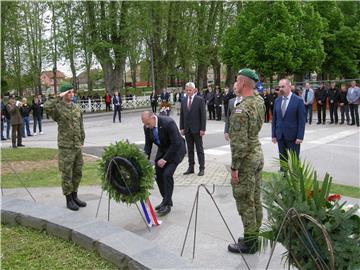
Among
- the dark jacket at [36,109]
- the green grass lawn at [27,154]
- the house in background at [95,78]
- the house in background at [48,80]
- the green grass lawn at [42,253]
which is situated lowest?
the green grass lawn at [42,253]

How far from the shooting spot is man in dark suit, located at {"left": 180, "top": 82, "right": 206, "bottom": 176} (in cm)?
997

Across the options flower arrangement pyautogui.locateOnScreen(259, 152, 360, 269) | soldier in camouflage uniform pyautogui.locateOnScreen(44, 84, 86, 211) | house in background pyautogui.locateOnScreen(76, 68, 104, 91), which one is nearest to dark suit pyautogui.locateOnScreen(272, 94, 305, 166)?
soldier in camouflage uniform pyautogui.locateOnScreen(44, 84, 86, 211)

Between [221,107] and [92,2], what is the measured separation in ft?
58.3

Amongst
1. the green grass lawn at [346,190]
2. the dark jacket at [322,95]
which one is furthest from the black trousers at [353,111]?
the green grass lawn at [346,190]

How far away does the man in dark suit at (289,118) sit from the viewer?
8672 millimetres

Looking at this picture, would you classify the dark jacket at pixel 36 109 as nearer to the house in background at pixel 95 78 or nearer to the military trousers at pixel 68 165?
the military trousers at pixel 68 165

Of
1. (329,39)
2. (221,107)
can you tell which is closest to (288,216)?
(221,107)

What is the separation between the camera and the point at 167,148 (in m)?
6.98

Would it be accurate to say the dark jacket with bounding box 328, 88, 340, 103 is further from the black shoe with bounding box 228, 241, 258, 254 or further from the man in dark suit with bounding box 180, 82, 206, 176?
the black shoe with bounding box 228, 241, 258, 254

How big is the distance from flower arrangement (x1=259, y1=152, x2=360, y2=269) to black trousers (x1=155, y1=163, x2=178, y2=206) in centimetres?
331

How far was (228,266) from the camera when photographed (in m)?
5.02

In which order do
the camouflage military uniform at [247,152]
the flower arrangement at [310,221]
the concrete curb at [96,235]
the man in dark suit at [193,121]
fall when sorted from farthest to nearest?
the man in dark suit at [193,121] < the camouflage military uniform at [247,152] < the concrete curb at [96,235] < the flower arrangement at [310,221]

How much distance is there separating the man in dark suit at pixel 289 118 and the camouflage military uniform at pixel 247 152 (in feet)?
11.7

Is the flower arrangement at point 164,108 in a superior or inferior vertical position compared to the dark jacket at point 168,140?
superior
